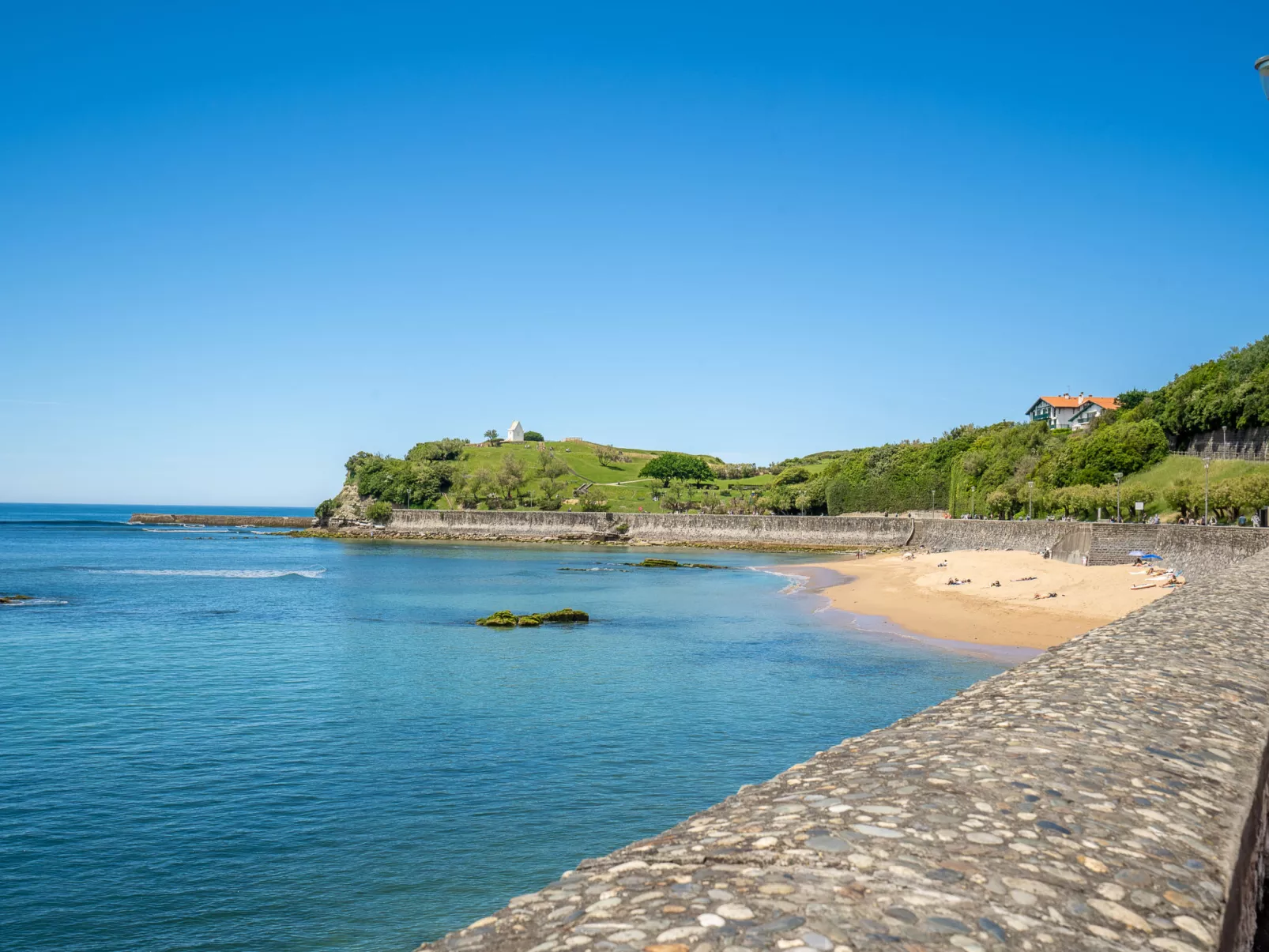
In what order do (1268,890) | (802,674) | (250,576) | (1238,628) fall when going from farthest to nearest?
1. (250,576)
2. (802,674)
3. (1238,628)
4. (1268,890)

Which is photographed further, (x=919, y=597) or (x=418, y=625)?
(x=919, y=597)

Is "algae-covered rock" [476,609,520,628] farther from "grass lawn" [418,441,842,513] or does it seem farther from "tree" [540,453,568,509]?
"tree" [540,453,568,509]

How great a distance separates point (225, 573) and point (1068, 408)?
144m

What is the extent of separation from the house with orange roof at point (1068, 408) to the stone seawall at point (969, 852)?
507ft

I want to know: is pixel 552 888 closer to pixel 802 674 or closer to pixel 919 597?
pixel 802 674

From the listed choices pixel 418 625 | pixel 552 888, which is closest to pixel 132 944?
pixel 552 888

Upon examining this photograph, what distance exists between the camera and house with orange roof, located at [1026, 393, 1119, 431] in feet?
494

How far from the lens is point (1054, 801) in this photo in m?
Result: 5.50

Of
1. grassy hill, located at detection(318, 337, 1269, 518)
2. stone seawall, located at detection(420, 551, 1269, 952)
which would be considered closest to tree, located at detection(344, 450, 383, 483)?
grassy hill, located at detection(318, 337, 1269, 518)

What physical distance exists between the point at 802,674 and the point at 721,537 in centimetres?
10357

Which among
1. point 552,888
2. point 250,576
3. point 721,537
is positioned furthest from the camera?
point 721,537

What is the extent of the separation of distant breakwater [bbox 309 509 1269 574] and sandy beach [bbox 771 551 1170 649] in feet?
8.95

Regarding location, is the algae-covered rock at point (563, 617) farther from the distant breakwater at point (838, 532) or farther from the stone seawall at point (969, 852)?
the stone seawall at point (969, 852)

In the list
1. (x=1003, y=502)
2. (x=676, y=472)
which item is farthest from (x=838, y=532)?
(x=676, y=472)
